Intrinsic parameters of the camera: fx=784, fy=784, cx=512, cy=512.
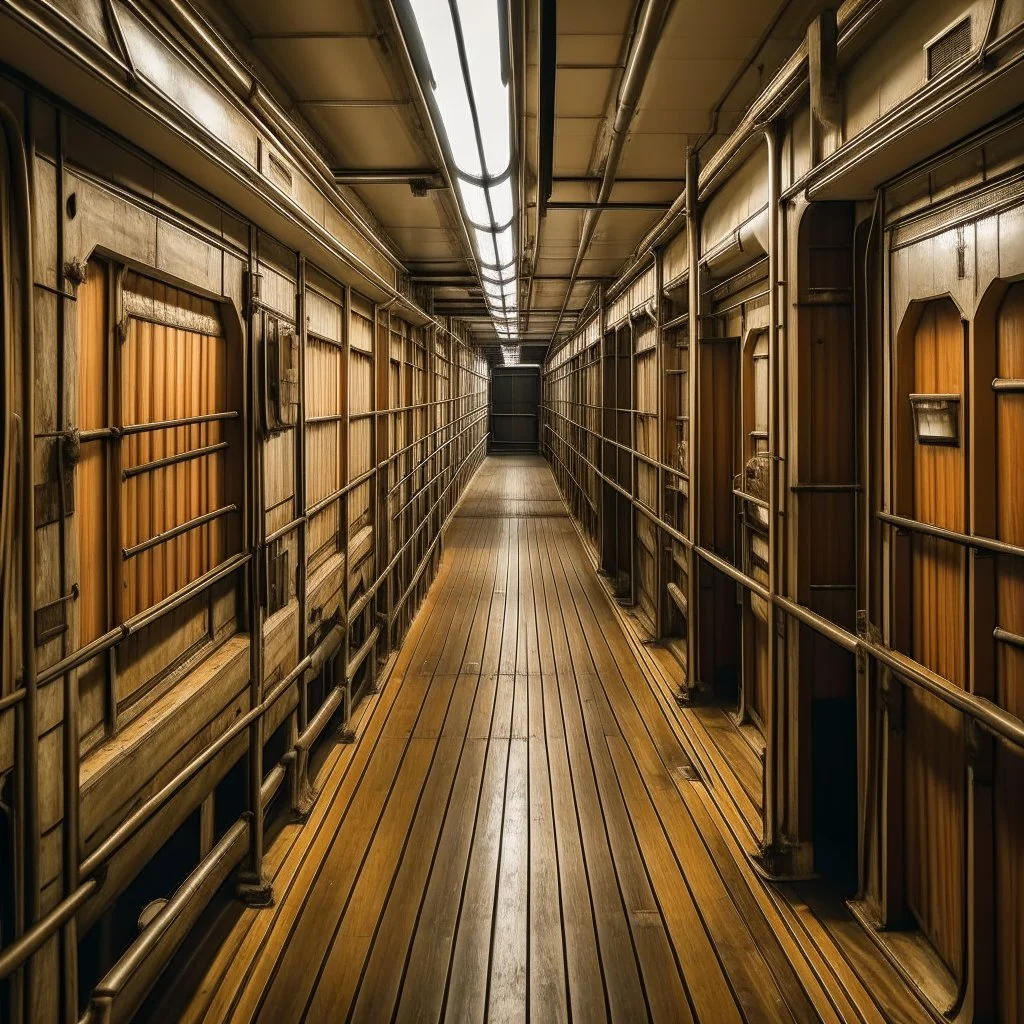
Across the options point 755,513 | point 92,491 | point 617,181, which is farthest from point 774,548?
point 617,181

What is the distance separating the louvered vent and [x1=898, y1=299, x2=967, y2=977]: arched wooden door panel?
1.73 ft

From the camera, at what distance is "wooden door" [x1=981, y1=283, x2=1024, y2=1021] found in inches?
66.7

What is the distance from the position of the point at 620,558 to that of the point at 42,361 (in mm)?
6244

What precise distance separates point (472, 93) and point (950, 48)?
4.23 feet

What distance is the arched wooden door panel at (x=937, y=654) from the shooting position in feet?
6.35

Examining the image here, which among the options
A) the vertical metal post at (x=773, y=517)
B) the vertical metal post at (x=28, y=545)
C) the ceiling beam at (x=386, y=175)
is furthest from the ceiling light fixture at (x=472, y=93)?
the vertical metal post at (x=28, y=545)

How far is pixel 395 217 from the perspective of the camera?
4805mm

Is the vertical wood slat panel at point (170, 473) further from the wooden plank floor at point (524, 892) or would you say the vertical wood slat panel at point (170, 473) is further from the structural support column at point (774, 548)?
the structural support column at point (774, 548)

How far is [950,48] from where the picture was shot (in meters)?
1.65

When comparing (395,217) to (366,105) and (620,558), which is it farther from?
(620,558)

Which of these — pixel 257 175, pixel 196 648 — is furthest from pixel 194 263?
pixel 196 648

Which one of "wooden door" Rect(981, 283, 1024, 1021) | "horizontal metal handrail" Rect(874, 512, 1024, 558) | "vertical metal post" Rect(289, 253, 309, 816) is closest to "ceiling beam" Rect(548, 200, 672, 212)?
"vertical metal post" Rect(289, 253, 309, 816)

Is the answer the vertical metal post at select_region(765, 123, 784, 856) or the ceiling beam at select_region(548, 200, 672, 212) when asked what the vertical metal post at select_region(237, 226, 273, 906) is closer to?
the vertical metal post at select_region(765, 123, 784, 856)

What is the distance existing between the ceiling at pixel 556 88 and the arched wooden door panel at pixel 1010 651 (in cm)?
130
